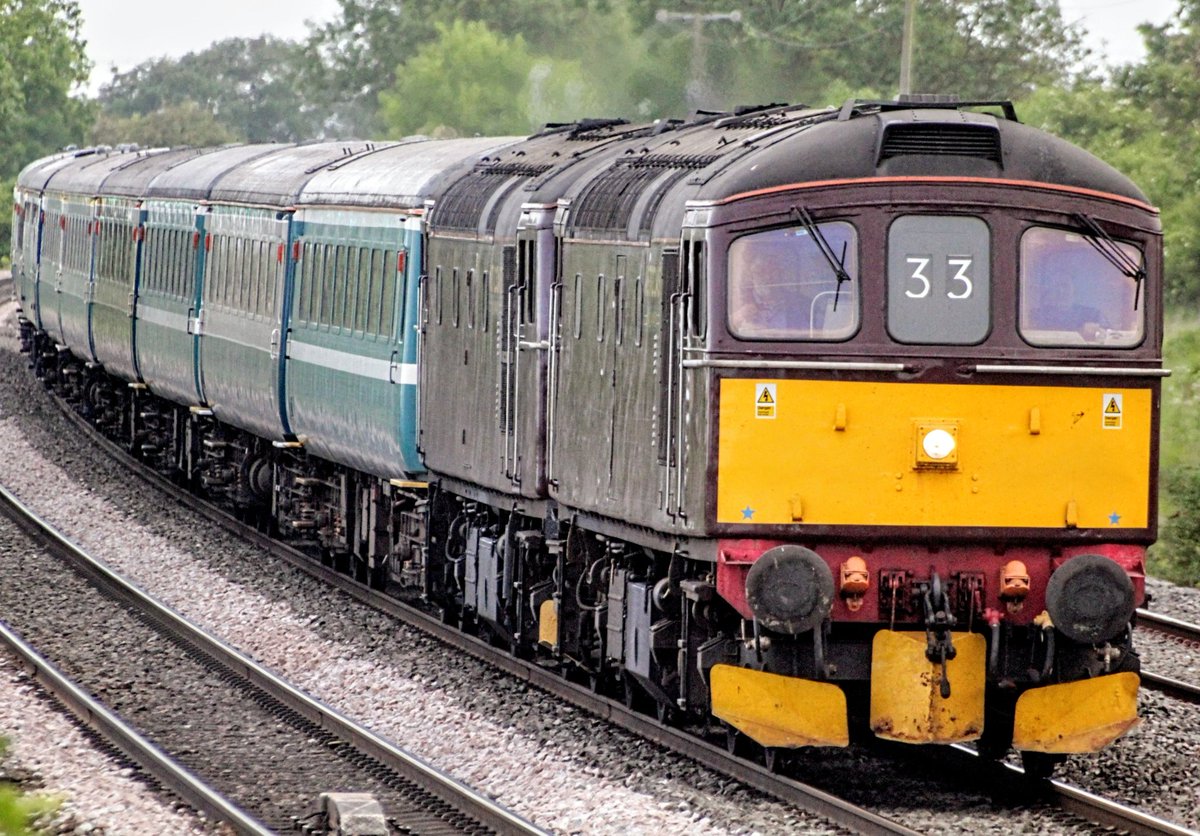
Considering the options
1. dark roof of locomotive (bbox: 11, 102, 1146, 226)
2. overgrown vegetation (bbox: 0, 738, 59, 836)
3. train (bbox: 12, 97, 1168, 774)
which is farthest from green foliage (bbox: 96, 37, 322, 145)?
overgrown vegetation (bbox: 0, 738, 59, 836)

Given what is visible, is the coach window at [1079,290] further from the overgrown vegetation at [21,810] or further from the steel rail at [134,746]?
the overgrown vegetation at [21,810]

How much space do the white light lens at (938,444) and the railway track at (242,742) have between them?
2.46 meters

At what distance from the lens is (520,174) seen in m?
14.5

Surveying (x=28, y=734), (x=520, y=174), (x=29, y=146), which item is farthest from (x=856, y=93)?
(x=29, y=146)

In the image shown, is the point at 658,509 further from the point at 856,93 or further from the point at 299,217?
the point at 856,93


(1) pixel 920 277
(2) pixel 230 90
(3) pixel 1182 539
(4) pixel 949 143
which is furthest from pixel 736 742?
(2) pixel 230 90

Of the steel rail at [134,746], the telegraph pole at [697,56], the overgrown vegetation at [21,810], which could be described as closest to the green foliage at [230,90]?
the telegraph pole at [697,56]

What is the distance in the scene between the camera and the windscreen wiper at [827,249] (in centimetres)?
1059

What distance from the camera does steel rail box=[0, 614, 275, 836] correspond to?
10.7 m

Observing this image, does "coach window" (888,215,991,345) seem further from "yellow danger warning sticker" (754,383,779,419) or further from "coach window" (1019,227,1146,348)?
"yellow danger warning sticker" (754,383,779,419)

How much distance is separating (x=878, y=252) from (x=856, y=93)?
124 feet

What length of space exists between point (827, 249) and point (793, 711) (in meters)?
2.12

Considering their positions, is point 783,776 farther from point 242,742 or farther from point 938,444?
point 242,742

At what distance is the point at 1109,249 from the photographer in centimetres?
1073
